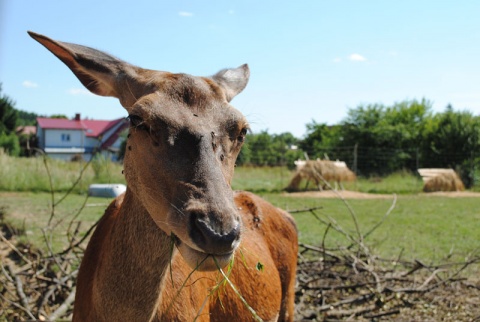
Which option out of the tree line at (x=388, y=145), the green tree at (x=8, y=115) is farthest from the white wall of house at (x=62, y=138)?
the tree line at (x=388, y=145)

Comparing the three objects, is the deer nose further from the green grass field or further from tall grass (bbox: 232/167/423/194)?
tall grass (bbox: 232/167/423/194)

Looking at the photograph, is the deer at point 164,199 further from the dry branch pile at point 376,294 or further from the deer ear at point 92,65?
the dry branch pile at point 376,294

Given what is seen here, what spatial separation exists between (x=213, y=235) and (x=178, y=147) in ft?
2.14

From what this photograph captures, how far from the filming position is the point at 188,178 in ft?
8.54

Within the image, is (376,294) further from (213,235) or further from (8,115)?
(8,115)

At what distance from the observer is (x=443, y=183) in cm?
2683

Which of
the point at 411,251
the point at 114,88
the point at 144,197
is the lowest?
the point at 411,251

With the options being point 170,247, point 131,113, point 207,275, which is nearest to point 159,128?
point 131,113

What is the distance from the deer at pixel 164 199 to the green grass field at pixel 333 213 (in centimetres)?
365

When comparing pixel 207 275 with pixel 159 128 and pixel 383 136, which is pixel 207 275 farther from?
pixel 383 136

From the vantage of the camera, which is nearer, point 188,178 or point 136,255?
point 188,178

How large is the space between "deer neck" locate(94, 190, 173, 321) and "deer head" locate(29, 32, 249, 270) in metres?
0.12

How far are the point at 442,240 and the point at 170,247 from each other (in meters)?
10.0

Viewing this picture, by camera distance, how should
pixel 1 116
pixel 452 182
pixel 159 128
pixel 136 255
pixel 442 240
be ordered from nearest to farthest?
pixel 159 128 → pixel 136 255 → pixel 442 240 → pixel 452 182 → pixel 1 116
